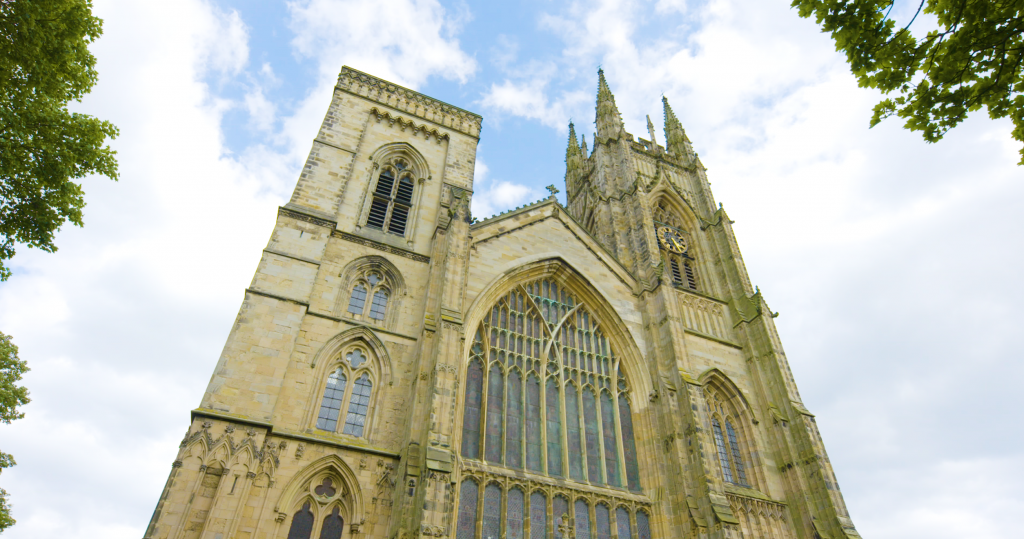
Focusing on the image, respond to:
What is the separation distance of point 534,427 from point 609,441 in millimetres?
2186

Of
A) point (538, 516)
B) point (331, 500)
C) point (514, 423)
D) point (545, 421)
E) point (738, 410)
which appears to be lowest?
point (331, 500)

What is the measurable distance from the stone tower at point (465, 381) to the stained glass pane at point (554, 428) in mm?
56

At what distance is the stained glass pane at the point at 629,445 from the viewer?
14.3m

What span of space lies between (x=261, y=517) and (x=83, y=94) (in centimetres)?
768

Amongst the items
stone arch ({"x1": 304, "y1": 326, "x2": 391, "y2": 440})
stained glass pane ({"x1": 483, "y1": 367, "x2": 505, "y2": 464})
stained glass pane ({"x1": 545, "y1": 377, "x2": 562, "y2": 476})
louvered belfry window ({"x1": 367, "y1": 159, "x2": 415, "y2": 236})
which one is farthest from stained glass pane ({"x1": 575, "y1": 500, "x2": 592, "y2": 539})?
louvered belfry window ({"x1": 367, "y1": 159, "x2": 415, "y2": 236})

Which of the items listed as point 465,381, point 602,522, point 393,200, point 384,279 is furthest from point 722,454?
point 393,200

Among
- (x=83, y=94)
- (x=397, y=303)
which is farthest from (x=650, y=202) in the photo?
(x=83, y=94)

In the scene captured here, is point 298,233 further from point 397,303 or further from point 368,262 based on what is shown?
point 397,303

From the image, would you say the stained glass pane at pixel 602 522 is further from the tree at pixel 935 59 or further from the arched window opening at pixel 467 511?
the tree at pixel 935 59

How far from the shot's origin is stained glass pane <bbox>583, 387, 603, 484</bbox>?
1396 centimetres

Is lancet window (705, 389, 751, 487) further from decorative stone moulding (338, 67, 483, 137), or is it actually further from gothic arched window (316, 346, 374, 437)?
decorative stone moulding (338, 67, 483, 137)

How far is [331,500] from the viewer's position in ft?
36.7

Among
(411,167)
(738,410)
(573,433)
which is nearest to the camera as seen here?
(573,433)

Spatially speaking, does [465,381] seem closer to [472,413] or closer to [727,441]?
[472,413]
